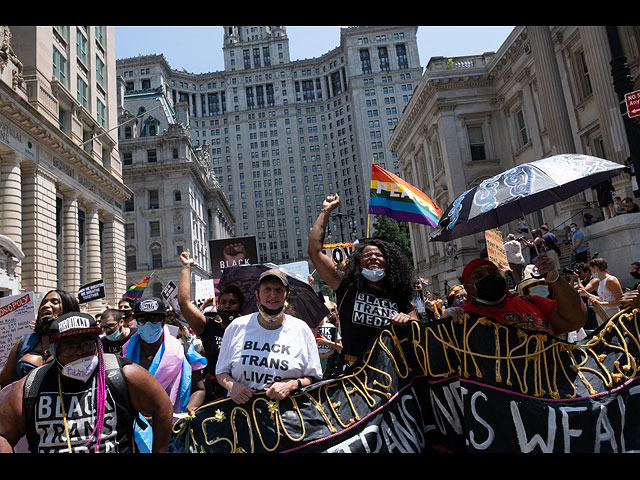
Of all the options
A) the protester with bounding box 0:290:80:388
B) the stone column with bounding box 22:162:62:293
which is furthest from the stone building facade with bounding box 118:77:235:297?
the protester with bounding box 0:290:80:388

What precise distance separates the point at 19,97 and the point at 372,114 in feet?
341

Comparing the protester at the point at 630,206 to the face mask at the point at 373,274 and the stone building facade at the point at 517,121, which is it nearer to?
the stone building facade at the point at 517,121

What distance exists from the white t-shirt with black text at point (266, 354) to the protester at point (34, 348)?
74.4 inches

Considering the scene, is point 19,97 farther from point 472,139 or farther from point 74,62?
point 472,139

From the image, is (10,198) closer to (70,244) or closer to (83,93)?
(70,244)

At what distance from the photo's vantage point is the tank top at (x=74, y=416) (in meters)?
2.87

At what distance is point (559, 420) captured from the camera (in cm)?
341

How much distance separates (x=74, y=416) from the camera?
291 centimetres

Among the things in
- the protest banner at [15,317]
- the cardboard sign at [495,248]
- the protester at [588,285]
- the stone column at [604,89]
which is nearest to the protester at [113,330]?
the protest banner at [15,317]

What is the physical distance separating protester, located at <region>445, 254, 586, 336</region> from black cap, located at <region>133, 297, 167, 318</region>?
2.86 meters

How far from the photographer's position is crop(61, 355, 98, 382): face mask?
9.61 feet

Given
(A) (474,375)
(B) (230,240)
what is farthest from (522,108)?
(A) (474,375)

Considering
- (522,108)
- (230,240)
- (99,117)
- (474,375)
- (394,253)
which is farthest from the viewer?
(99,117)

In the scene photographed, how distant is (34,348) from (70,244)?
2783 cm
